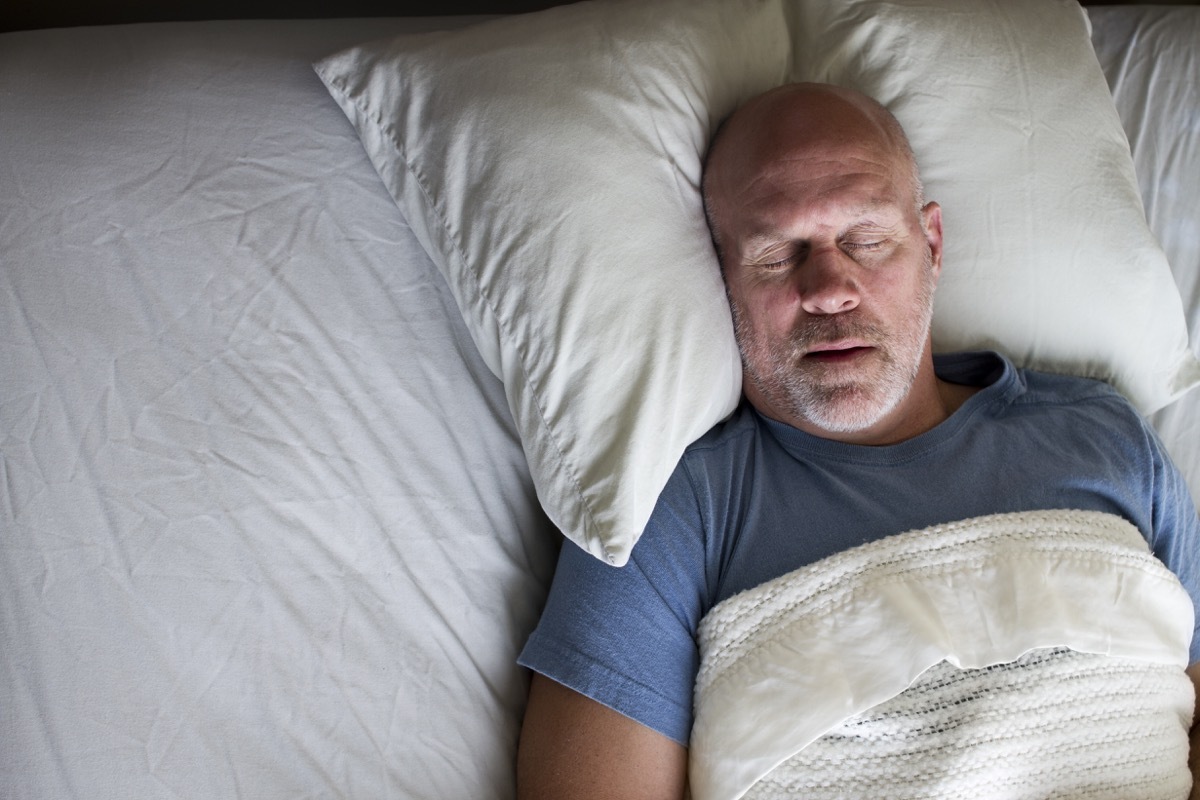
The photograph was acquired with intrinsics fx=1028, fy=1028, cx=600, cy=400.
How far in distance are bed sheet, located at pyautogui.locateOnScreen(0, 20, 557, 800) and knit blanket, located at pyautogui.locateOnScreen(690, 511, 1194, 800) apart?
0.26 m

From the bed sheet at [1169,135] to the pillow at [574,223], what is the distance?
2.12ft

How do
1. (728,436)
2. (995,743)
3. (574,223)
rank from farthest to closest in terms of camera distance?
1. (728,436)
2. (574,223)
3. (995,743)

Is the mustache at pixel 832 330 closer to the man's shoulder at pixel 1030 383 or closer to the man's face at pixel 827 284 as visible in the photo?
the man's face at pixel 827 284

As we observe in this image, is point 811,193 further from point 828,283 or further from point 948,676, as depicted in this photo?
point 948,676

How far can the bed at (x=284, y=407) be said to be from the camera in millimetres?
979

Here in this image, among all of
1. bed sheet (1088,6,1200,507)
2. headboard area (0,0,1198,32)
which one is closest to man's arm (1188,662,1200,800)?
bed sheet (1088,6,1200,507)

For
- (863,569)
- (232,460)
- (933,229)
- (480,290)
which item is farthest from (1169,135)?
(232,460)

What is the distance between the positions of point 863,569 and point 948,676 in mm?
124

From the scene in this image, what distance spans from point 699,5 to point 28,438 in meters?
0.87

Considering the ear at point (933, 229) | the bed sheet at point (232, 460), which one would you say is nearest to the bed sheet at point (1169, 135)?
the ear at point (933, 229)

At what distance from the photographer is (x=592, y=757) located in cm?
96

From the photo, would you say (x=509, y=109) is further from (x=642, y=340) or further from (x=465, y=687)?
(x=465, y=687)

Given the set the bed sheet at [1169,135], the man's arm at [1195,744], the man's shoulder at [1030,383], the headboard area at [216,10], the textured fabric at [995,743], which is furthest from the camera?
the headboard area at [216,10]

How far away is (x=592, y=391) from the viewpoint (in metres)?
1.03
